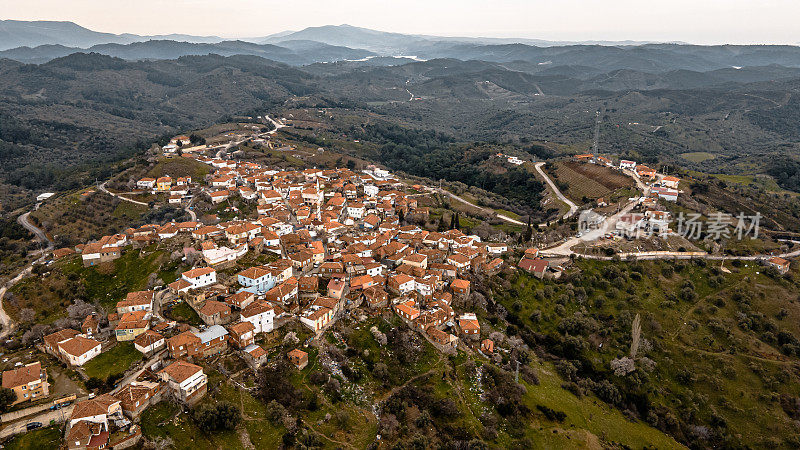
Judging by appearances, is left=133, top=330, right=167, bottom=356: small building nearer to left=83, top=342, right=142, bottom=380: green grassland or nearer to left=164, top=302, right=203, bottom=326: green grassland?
left=83, top=342, right=142, bottom=380: green grassland

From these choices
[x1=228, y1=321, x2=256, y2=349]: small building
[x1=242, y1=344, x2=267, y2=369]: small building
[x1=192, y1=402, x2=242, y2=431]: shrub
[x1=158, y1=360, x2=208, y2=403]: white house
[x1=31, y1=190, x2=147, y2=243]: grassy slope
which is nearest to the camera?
[x1=192, y1=402, x2=242, y2=431]: shrub

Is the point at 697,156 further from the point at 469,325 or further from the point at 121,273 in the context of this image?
the point at 121,273

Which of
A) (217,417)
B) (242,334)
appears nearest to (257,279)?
(242,334)

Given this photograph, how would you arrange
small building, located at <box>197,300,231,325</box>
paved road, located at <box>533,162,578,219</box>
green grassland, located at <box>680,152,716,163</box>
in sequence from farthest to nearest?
green grassland, located at <box>680,152,716,163</box>
paved road, located at <box>533,162,578,219</box>
small building, located at <box>197,300,231,325</box>

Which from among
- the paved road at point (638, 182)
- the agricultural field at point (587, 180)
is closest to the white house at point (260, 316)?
the agricultural field at point (587, 180)

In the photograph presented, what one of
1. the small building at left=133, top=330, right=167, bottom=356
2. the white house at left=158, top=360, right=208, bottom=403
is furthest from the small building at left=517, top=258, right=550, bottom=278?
the small building at left=133, top=330, right=167, bottom=356

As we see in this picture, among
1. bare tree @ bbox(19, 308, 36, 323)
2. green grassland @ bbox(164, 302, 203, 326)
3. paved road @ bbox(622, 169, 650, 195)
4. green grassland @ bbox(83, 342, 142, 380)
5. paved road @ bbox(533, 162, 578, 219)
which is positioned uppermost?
paved road @ bbox(622, 169, 650, 195)

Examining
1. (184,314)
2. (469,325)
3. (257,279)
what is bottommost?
(469,325)

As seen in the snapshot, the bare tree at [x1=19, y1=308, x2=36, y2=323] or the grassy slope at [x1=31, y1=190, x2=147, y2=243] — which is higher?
the bare tree at [x1=19, y1=308, x2=36, y2=323]

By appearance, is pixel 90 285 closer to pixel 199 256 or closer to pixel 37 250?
pixel 199 256
